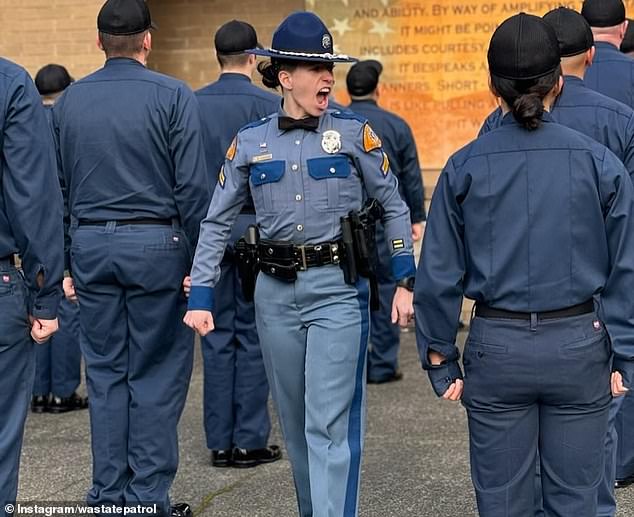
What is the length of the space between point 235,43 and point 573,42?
2.13m

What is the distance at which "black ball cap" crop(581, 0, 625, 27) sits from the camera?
591 cm

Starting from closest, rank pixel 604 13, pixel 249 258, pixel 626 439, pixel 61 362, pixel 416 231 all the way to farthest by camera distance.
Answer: pixel 249 258, pixel 626 439, pixel 604 13, pixel 61 362, pixel 416 231

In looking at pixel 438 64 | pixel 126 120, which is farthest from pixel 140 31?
pixel 438 64

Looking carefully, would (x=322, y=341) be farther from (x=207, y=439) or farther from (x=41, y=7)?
(x=41, y=7)

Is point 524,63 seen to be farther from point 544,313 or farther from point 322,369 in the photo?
point 322,369

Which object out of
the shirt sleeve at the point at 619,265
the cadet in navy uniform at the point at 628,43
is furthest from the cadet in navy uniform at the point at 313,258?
the cadet in navy uniform at the point at 628,43

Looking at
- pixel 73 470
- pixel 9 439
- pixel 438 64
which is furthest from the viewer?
pixel 438 64

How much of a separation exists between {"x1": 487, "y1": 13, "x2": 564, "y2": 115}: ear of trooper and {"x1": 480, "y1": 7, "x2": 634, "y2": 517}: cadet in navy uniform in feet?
3.13

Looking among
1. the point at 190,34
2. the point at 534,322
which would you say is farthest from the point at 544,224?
the point at 190,34

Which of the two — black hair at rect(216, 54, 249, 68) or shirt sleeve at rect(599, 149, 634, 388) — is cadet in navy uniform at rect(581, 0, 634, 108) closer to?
black hair at rect(216, 54, 249, 68)

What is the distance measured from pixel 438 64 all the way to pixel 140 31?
4.89 metres

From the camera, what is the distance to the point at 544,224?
12.3 feet

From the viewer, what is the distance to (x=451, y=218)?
3.90m

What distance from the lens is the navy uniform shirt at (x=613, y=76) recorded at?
5.79 meters
